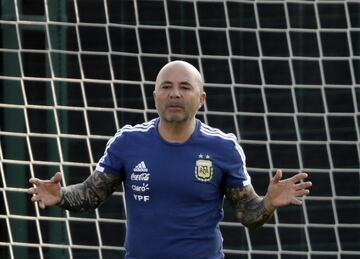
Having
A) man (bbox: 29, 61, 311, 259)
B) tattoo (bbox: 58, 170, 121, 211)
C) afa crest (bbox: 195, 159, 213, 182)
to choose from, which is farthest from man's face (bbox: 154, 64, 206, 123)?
tattoo (bbox: 58, 170, 121, 211)

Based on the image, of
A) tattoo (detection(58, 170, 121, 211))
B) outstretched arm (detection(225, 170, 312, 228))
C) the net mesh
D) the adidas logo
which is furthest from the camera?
the net mesh

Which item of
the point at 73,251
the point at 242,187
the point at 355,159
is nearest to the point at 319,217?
the point at 355,159

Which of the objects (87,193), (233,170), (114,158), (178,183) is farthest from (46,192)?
(233,170)

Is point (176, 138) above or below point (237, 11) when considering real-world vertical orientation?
below

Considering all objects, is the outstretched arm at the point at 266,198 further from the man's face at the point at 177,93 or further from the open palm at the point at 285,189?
the man's face at the point at 177,93

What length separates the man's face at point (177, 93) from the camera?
215 inches

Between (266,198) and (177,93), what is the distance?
0.56m

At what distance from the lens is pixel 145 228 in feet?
17.9

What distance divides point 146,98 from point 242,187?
2700 mm

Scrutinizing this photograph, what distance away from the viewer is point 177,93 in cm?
545

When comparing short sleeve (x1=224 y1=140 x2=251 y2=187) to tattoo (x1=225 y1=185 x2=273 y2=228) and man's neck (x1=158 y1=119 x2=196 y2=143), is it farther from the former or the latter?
man's neck (x1=158 y1=119 x2=196 y2=143)

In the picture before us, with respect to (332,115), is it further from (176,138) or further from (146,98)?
(176,138)

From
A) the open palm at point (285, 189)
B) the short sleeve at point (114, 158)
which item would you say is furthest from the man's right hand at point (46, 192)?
the open palm at point (285, 189)

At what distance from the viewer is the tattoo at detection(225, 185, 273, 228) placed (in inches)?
217
